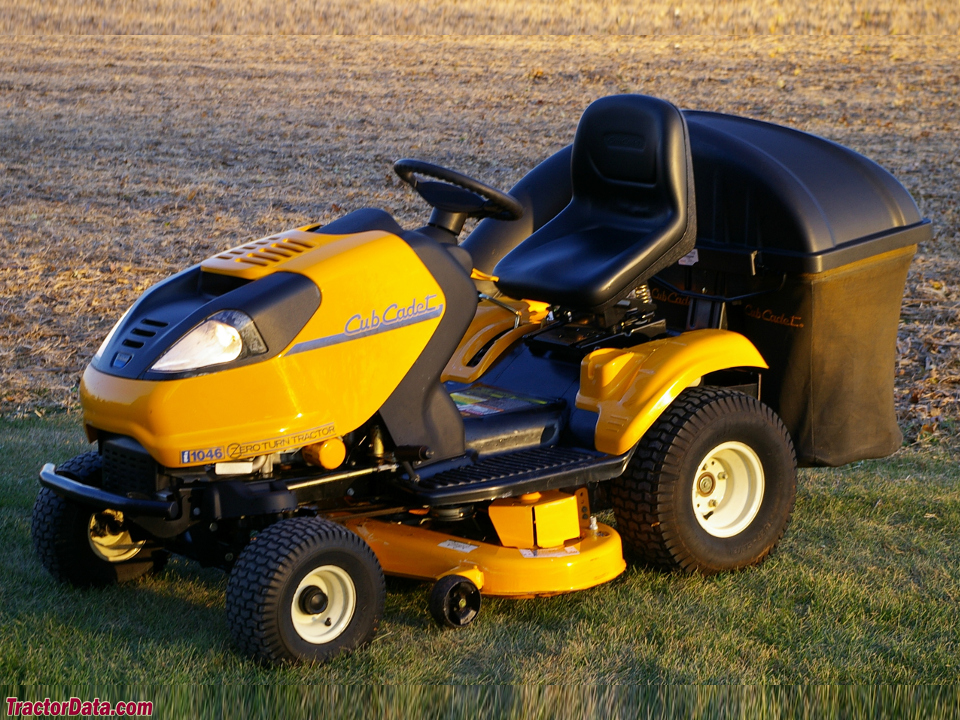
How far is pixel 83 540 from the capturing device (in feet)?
12.2

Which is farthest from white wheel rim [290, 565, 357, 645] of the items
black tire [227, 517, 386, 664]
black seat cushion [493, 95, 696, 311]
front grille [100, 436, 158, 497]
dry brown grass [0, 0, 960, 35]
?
dry brown grass [0, 0, 960, 35]

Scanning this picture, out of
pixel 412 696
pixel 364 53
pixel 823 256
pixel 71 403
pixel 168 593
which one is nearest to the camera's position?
pixel 412 696

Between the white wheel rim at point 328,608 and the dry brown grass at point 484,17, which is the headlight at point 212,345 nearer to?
the white wheel rim at point 328,608

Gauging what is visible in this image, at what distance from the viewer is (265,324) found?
3.25m

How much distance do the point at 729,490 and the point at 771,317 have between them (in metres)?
0.65

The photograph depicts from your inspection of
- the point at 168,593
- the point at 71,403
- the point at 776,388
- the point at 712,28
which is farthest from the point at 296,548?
the point at 712,28

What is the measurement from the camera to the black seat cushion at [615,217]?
159 inches

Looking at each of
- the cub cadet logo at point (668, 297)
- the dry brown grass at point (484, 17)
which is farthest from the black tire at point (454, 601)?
the dry brown grass at point (484, 17)

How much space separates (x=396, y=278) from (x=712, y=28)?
672 inches

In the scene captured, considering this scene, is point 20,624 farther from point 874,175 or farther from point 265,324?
point 874,175

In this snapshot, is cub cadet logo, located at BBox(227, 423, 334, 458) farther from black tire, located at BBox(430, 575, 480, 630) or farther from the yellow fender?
the yellow fender

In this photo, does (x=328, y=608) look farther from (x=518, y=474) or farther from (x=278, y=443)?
(x=518, y=474)

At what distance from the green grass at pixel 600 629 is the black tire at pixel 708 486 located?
11cm

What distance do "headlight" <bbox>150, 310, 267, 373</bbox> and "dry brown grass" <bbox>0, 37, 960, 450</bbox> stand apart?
3.51 metres
